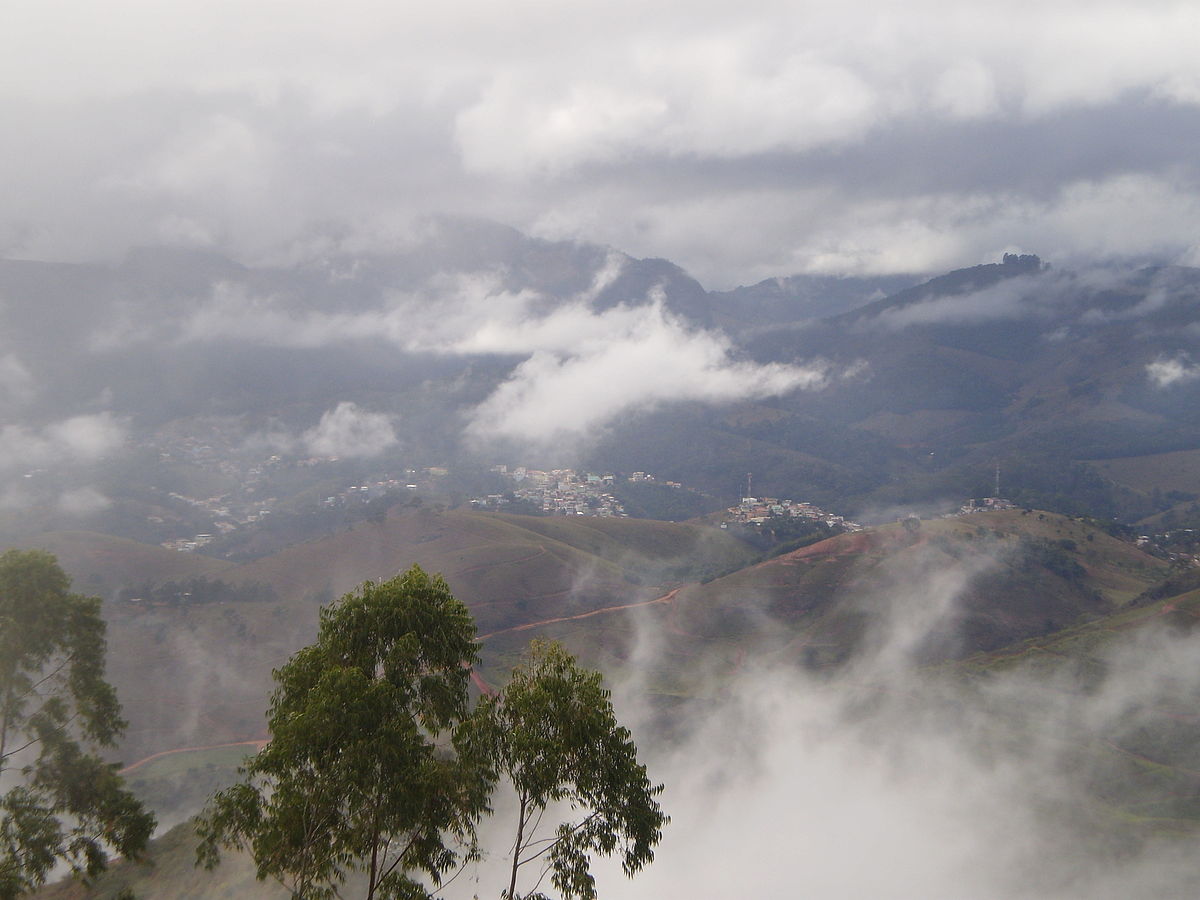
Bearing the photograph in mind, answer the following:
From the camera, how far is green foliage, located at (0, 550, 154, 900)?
30156mm

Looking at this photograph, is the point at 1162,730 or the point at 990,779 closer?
the point at 990,779

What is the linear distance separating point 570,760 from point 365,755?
507 cm

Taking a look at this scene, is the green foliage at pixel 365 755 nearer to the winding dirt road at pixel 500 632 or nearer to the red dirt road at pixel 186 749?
the winding dirt road at pixel 500 632

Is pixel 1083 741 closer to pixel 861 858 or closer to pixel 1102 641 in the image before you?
pixel 1102 641

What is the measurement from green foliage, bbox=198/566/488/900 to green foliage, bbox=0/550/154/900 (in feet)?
37.9

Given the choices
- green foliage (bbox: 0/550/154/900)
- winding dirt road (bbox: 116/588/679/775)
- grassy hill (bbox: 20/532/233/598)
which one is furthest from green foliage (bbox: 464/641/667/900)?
grassy hill (bbox: 20/532/233/598)

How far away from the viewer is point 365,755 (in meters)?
19.1

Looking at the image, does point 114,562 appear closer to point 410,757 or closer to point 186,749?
point 186,749

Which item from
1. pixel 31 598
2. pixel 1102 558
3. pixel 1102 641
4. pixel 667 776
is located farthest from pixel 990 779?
pixel 1102 558

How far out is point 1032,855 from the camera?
70.8 m

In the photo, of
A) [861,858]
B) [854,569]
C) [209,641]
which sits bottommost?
[861,858]

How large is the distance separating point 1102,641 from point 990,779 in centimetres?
4145

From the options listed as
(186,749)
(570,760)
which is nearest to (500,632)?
(186,749)

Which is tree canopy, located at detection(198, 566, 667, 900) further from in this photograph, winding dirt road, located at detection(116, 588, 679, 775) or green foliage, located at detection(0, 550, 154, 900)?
winding dirt road, located at detection(116, 588, 679, 775)
